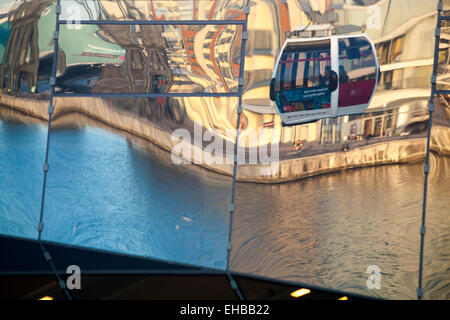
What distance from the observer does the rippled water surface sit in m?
5.69

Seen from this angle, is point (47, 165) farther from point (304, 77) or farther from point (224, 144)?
point (304, 77)

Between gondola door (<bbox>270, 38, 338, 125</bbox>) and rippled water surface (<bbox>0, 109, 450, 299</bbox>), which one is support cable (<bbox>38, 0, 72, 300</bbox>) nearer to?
rippled water surface (<bbox>0, 109, 450, 299</bbox>)

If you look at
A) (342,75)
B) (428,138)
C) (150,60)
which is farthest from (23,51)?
(428,138)

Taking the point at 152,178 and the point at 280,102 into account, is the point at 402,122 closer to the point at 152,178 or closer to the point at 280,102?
the point at 280,102

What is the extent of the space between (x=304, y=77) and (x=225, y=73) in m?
0.83

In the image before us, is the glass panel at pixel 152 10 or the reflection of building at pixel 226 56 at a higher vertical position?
the glass panel at pixel 152 10

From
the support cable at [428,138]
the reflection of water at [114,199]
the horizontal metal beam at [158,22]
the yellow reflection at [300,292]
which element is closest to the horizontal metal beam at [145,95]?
the reflection of water at [114,199]

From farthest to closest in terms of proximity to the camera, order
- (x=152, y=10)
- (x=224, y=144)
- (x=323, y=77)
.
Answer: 1. (x=152, y=10)
2. (x=224, y=144)
3. (x=323, y=77)

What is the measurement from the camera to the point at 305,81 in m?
5.73

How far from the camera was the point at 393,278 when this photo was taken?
18.6 ft

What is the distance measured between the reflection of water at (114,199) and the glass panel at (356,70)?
1560 mm

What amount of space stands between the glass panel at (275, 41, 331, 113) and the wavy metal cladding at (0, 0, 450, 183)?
5.8 inches

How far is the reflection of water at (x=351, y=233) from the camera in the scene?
18.6 feet

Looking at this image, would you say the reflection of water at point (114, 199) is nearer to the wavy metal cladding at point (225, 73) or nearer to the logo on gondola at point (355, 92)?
the wavy metal cladding at point (225, 73)
